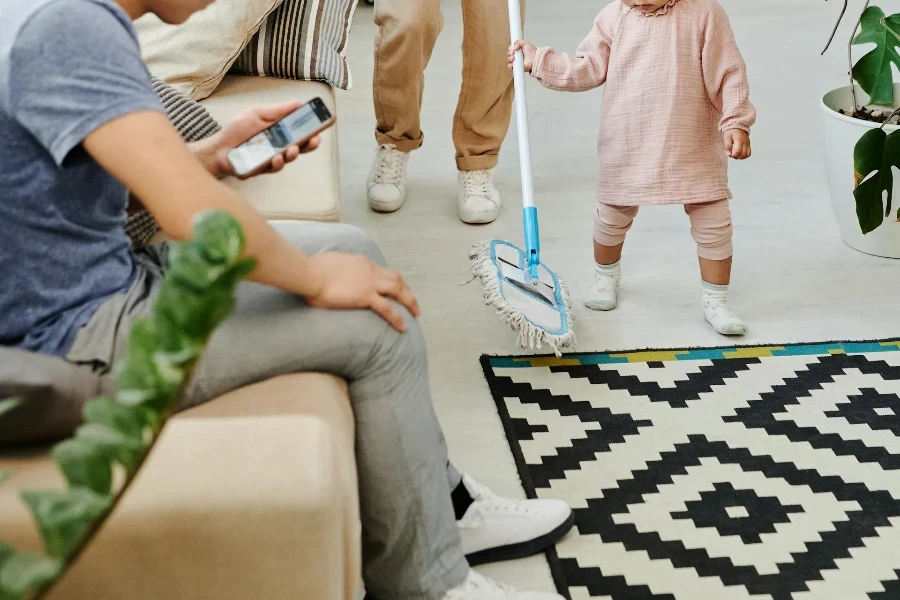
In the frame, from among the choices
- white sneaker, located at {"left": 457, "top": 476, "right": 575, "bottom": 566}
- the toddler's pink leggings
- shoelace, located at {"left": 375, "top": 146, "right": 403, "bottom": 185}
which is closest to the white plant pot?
the toddler's pink leggings

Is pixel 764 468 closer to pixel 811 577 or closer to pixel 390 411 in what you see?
pixel 811 577

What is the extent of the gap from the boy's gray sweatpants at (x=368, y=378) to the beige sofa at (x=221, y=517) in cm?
12

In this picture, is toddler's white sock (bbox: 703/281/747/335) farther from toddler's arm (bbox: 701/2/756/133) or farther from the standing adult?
the standing adult

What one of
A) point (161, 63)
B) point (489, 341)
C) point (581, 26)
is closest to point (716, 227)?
point (489, 341)

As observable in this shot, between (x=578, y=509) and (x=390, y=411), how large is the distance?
1.73ft

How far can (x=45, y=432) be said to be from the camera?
0.88 meters

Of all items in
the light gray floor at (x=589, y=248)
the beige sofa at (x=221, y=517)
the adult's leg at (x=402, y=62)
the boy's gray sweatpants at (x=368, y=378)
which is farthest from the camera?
the adult's leg at (x=402, y=62)

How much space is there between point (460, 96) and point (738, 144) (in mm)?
923

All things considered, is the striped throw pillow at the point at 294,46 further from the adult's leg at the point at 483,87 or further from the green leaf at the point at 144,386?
the green leaf at the point at 144,386

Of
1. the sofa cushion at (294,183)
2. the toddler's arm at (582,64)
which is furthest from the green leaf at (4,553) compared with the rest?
the toddler's arm at (582,64)

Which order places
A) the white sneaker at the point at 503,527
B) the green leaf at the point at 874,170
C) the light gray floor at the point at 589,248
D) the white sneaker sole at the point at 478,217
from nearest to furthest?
the white sneaker at the point at 503,527 < the light gray floor at the point at 589,248 < the green leaf at the point at 874,170 < the white sneaker sole at the point at 478,217

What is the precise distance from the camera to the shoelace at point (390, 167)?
260cm

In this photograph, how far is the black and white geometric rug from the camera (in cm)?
139

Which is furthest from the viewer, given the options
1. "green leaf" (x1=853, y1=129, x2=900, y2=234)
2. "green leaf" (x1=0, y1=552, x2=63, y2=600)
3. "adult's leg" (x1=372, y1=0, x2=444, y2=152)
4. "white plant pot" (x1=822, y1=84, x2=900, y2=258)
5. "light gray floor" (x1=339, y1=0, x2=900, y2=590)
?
"adult's leg" (x1=372, y1=0, x2=444, y2=152)
